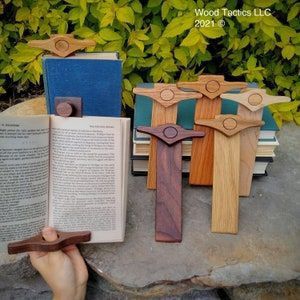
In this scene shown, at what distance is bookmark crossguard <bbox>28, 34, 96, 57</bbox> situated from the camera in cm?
117

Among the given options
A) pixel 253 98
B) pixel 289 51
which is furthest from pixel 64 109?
pixel 289 51

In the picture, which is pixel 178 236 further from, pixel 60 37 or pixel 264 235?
pixel 60 37

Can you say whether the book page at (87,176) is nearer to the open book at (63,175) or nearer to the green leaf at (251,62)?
the open book at (63,175)

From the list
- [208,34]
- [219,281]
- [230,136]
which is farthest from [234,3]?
[219,281]

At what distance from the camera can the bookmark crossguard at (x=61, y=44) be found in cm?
117

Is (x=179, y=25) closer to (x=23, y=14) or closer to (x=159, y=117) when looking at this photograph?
(x=159, y=117)

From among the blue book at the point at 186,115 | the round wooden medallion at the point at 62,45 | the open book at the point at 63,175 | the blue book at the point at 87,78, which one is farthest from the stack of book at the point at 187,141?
the round wooden medallion at the point at 62,45

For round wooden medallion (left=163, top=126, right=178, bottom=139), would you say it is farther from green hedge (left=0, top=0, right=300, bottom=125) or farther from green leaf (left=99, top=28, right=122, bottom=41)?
green leaf (left=99, top=28, right=122, bottom=41)

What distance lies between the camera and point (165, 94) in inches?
46.4

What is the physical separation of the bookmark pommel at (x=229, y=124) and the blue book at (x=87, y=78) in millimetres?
305

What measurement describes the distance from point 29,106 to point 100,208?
27.0 inches

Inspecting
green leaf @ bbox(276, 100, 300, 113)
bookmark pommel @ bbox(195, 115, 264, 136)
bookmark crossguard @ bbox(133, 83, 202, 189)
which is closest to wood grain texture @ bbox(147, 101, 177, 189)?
bookmark crossguard @ bbox(133, 83, 202, 189)

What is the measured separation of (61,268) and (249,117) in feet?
2.22

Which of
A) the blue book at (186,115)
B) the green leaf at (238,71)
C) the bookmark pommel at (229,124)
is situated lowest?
the blue book at (186,115)
